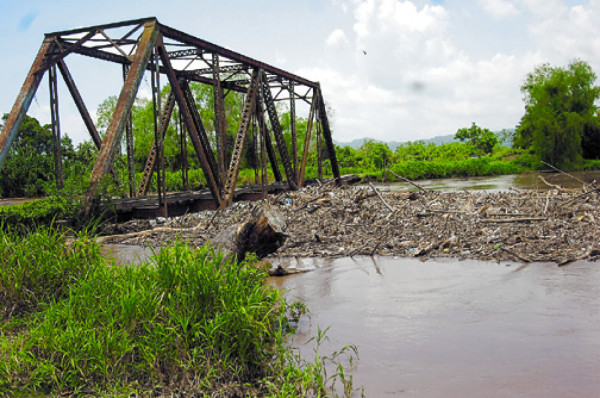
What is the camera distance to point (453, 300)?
20.6 ft

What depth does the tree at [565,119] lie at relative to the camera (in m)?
43.4

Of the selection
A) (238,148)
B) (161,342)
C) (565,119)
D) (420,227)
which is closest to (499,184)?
(565,119)

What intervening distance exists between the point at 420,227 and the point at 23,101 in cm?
818

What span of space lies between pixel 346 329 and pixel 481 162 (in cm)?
4421

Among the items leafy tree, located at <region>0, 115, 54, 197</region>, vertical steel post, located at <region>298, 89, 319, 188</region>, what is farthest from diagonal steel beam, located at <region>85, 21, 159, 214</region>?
leafy tree, located at <region>0, 115, 54, 197</region>

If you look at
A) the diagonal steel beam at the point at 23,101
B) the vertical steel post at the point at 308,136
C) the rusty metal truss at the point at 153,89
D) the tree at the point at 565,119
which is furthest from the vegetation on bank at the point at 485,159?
the diagonal steel beam at the point at 23,101

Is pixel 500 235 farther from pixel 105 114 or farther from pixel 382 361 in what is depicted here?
pixel 105 114

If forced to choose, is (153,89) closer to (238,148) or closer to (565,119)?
(238,148)

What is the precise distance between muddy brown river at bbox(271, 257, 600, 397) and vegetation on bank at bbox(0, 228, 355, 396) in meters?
0.51

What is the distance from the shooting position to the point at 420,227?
1012 centimetres

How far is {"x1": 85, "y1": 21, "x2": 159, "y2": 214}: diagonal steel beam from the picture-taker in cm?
923

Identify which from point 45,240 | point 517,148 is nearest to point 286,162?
point 45,240

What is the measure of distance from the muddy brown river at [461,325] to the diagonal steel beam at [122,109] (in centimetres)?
407

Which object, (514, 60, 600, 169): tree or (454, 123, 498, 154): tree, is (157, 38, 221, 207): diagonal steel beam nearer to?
(514, 60, 600, 169): tree
